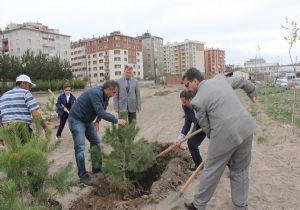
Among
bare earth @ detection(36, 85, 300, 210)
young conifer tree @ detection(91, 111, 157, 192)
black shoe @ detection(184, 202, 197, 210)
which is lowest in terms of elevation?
bare earth @ detection(36, 85, 300, 210)

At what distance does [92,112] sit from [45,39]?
87.9 metres

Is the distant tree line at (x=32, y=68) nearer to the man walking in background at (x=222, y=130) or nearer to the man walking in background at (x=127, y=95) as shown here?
the man walking in background at (x=127, y=95)

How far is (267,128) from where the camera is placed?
9.94 m

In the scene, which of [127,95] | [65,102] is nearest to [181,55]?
[65,102]

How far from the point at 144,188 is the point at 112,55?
307 ft

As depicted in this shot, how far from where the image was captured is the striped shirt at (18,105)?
5.23 meters

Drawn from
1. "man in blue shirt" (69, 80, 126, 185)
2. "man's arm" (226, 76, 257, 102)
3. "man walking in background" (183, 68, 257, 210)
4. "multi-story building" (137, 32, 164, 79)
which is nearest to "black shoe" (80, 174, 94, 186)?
"man in blue shirt" (69, 80, 126, 185)

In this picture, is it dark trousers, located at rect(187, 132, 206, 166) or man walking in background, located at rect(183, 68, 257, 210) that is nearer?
man walking in background, located at rect(183, 68, 257, 210)

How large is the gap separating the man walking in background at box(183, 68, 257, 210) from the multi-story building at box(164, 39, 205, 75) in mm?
103046

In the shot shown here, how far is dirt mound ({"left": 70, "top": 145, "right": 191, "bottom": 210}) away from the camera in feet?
15.2

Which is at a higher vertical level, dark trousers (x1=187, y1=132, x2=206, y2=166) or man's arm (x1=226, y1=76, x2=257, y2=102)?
man's arm (x1=226, y1=76, x2=257, y2=102)

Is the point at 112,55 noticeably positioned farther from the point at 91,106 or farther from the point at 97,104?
the point at 97,104

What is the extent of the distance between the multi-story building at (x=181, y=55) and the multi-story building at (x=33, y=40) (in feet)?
113

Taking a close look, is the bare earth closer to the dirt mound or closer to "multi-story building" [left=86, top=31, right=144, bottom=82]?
the dirt mound
